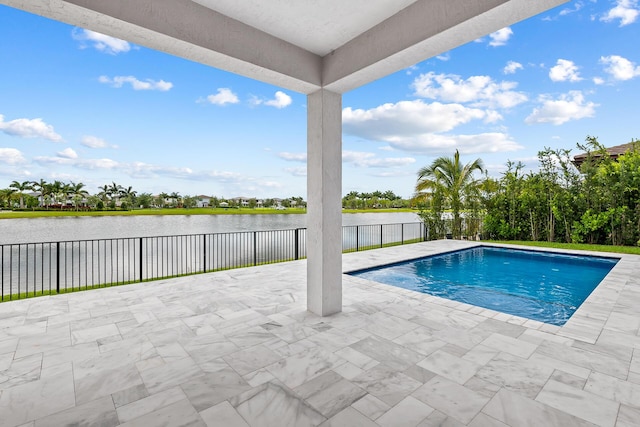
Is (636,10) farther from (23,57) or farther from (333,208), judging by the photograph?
(23,57)

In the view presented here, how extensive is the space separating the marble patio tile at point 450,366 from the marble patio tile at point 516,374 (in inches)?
3.1

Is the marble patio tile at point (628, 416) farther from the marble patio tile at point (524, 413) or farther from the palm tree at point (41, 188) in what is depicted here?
the palm tree at point (41, 188)

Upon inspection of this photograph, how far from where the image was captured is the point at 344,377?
89.0 inches

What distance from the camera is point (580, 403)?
76.6 inches

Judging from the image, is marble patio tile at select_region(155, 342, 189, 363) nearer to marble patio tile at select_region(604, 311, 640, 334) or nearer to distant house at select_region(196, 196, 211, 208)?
marble patio tile at select_region(604, 311, 640, 334)

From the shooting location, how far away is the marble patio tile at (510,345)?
2697mm

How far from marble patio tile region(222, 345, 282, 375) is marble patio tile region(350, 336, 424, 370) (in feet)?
2.55

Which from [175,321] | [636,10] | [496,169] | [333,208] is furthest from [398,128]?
[175,321]

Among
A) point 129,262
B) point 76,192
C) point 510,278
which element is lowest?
point 510,278

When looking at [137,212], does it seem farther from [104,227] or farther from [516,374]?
[516,374]

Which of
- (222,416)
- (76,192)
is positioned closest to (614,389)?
(222,416)

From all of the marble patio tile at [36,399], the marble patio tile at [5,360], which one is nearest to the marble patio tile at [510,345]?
the marble patio tile at [36,399]

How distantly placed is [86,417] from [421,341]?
8.81 ft

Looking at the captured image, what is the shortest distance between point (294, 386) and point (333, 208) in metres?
1.99
